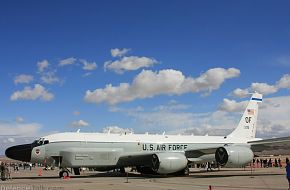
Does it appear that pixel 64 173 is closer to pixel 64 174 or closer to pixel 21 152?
pixel 64 174

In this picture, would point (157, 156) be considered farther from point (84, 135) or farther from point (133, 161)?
point (84, 135)

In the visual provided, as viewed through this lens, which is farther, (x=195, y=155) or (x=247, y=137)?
(x=247, y=137)

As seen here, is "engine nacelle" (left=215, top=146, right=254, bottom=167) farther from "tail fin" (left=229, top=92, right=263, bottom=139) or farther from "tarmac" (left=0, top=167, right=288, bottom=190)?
"tail fin" (left=229, top=92, right=263, bottom=139)

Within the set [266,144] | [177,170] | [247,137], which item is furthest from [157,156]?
[247,137]

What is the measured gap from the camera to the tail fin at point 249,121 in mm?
42531

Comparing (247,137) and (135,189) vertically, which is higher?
(247,137)

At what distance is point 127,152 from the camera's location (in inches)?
1318

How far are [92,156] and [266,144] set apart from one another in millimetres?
14582

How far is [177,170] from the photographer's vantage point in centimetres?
3134

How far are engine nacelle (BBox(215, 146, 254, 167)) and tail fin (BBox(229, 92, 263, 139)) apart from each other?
394 inches

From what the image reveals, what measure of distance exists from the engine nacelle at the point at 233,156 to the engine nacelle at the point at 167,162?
301 cm

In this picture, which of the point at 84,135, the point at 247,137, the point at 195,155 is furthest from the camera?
the point at 247,137

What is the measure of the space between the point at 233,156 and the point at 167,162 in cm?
523

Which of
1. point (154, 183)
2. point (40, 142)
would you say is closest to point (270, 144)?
point (154, 183)
